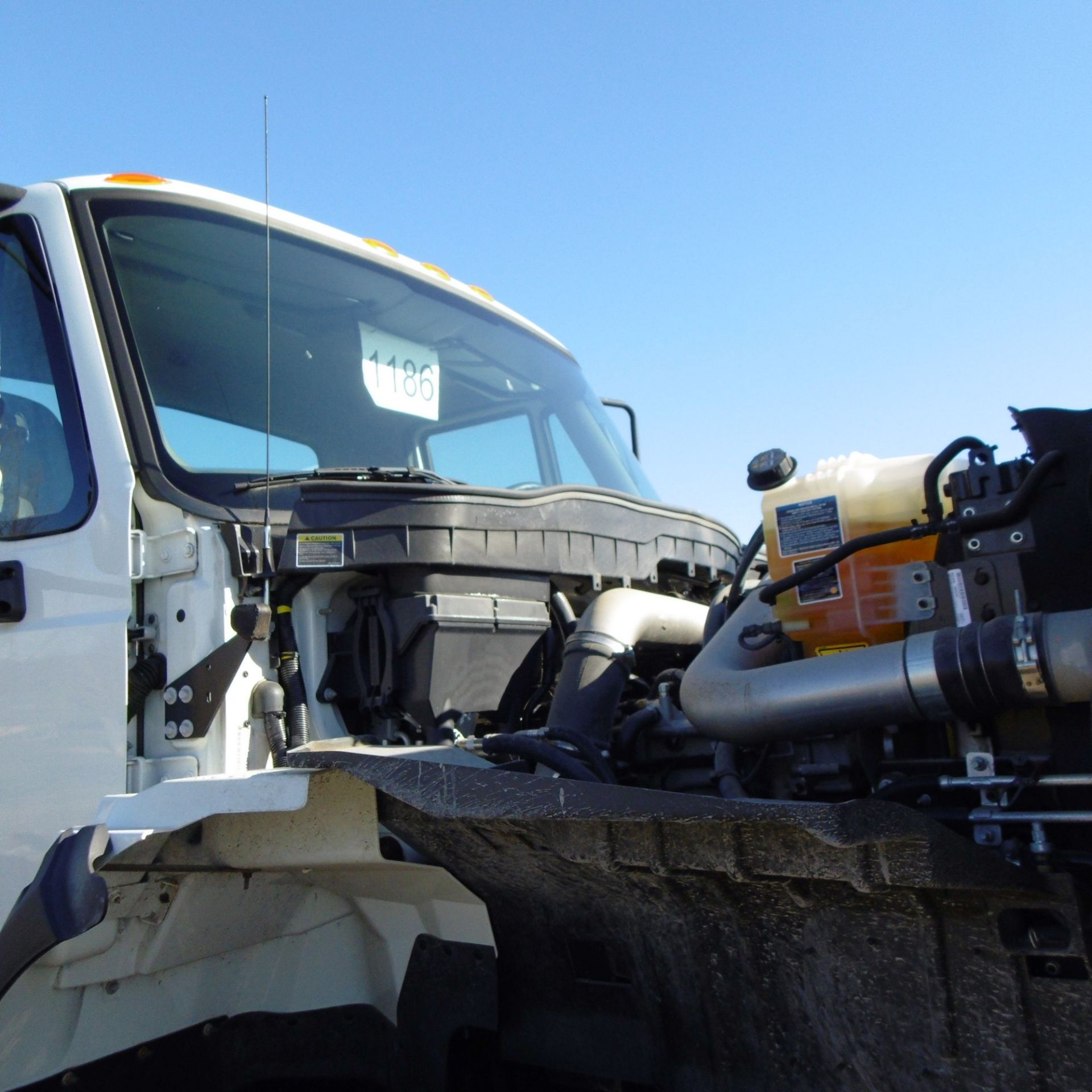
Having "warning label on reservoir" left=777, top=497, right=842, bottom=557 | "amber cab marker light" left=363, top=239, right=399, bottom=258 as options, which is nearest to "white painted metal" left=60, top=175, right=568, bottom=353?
"amber cab marker light" left=363, top=239, right=399, bottom=258

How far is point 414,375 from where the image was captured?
141 inches

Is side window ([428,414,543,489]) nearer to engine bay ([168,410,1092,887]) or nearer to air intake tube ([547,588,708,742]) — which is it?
engine bay ([168,410,1092,887])

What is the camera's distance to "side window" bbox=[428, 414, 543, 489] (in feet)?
11.9

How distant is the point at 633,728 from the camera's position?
239 centimetres

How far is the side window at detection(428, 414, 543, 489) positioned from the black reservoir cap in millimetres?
1506

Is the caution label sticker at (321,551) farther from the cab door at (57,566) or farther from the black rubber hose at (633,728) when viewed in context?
the black rubber hose at (633,728)

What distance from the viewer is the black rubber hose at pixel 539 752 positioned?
200cm

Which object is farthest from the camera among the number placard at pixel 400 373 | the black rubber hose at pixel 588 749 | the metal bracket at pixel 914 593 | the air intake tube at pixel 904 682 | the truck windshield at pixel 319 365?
the number placard at pixel 400 373

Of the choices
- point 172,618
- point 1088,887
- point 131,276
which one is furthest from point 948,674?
point 131,276

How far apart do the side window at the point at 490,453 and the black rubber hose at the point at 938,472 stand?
1927 mm

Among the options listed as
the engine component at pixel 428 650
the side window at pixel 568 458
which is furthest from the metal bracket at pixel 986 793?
the side window at pixel 568 458

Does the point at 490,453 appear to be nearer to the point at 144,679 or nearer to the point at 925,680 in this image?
the point at 144,679

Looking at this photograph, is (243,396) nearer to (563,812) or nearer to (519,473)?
(519,473)

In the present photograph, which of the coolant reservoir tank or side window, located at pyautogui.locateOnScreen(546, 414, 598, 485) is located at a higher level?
side window, located at pyautogui.locateOnScreen(546, 414, 598, 485)
